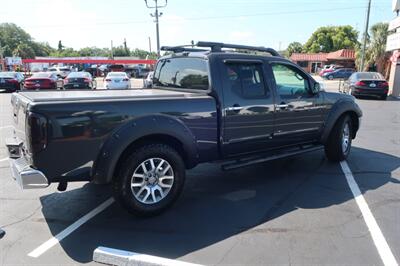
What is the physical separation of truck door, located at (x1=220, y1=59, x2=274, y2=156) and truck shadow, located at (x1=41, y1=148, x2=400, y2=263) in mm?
673

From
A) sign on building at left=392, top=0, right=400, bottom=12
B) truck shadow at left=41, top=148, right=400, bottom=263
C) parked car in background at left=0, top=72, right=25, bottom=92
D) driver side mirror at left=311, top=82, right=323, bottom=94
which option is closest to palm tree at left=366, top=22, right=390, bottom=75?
sign on building at left=392, top=0, right=400, bottom=12

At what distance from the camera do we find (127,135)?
3.82 metres

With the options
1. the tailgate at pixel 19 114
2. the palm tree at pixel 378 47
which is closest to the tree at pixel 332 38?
the palm tree at pixel 378 47

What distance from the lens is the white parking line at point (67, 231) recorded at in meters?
3.45

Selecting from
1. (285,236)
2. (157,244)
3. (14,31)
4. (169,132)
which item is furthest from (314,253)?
(14,31)

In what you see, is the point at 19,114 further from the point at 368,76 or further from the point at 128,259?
the point at 368,76

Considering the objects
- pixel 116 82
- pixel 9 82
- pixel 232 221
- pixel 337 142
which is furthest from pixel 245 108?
pixel 9 82

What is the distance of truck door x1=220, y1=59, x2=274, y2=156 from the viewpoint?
4.71m

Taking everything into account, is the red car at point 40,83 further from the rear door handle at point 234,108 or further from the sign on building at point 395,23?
the sign on building at point 395,23

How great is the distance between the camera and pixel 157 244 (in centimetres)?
358

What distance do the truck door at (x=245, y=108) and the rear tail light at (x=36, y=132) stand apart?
2204mm

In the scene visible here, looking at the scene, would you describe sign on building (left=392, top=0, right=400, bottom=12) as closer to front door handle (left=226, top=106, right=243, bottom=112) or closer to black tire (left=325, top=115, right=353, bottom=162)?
black tire (left=325, top=115, right=353, bottom=162)

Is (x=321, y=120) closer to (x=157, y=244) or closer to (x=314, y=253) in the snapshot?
(x=314, y=253)

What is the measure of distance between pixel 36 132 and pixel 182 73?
241 centimetres
